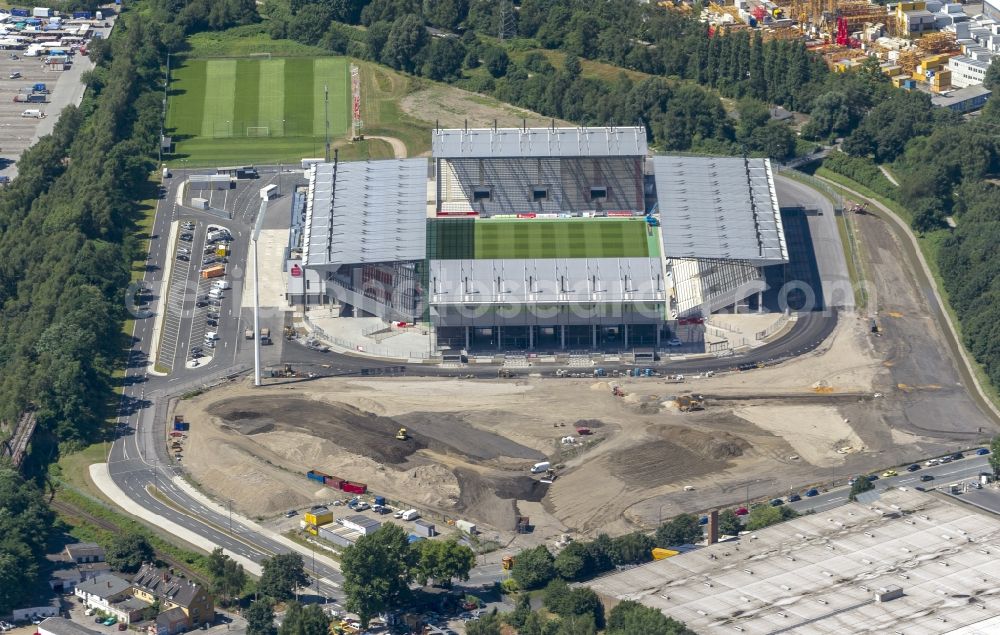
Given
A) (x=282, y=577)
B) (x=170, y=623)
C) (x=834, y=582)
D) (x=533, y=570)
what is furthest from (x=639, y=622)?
(x=170, y=623)

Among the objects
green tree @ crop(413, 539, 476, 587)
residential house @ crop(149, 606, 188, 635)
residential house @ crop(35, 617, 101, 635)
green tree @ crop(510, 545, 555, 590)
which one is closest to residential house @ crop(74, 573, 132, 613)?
residential house @ crop(35, 617, 101, 635)

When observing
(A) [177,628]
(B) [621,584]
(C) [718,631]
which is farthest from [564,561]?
(A) [177,628]

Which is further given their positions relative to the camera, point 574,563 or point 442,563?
point 574,563

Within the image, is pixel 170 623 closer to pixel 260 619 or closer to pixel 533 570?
pixel 260 619

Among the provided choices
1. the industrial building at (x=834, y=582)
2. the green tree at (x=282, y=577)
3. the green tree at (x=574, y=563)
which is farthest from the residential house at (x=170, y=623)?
the industrial building at (x=834, y=582)

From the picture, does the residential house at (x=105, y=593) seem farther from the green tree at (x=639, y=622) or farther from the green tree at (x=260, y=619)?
the green tree at (x=639, y=622)

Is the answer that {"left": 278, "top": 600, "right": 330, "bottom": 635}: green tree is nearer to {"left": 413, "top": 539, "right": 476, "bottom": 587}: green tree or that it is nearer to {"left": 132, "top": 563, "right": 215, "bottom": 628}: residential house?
{"left": 132, "top": 563, "right": 215, "bottom": 628}: residential house
